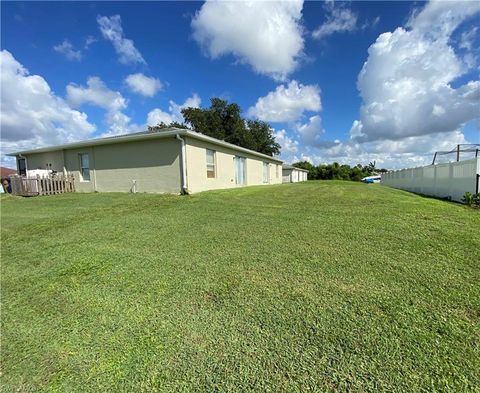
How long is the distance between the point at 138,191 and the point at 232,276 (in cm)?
1050

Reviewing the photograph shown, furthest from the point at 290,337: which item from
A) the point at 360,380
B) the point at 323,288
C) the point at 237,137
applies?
the point at 237,137

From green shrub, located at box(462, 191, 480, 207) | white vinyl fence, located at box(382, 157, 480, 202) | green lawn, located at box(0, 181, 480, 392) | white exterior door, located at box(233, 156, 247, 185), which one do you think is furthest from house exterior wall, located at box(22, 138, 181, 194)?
white vinyl fence, located at box(382, 157, 480, 202)

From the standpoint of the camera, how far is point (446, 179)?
38.0 feet

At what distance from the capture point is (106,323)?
2.37m

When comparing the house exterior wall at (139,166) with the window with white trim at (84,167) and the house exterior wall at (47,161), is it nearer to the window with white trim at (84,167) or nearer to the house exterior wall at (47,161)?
the window with white trim at (84,167)

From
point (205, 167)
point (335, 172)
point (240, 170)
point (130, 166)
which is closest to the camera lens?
point (130, 166)

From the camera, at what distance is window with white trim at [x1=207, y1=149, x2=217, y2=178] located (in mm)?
13063

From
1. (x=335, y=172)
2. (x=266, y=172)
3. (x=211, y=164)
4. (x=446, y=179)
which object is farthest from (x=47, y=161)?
(x=335, y=172)

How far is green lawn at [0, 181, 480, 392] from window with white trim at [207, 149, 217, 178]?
843cm

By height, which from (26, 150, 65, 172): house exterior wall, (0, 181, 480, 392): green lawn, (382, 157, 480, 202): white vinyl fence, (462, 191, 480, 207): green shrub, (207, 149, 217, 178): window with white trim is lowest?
(0, 181, 480, 392): green lawn

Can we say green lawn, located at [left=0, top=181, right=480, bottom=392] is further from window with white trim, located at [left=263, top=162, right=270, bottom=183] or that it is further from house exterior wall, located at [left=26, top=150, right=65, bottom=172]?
window with white trim, located at [left=263, top=162, right=270, bottom=183]

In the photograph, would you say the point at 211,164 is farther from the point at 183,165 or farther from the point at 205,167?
the point at 183,165

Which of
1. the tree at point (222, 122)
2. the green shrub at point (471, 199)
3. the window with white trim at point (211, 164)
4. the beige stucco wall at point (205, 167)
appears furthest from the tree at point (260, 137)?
the green shrub at point (471, 199)

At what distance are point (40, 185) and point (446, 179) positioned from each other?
19.6 m
